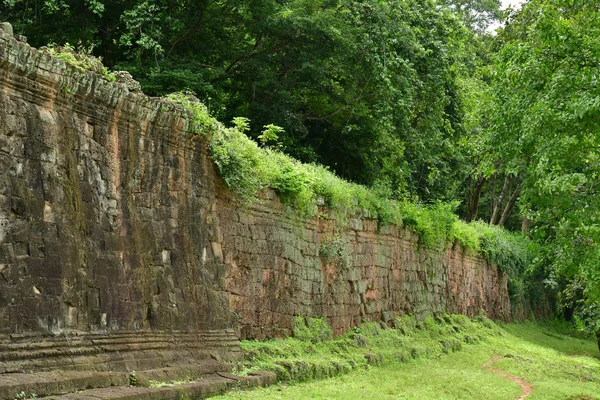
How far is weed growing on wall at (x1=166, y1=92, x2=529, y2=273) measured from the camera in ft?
38.9

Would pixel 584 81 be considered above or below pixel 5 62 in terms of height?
above

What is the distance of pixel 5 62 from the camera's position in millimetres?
7660

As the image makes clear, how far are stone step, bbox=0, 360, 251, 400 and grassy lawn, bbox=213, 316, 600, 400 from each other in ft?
2.52

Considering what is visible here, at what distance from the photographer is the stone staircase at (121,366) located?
727 centimetres

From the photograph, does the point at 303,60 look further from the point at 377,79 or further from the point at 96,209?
the point at 96,209

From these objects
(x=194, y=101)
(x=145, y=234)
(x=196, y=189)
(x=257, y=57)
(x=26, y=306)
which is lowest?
(x=26, y=306)

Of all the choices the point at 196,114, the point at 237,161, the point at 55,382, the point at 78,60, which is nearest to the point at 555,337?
the point at 237,161

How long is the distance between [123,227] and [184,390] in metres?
2.01

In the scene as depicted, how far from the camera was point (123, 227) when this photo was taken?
9461 mm

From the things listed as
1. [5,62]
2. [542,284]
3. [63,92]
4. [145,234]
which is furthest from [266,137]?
[542,284]

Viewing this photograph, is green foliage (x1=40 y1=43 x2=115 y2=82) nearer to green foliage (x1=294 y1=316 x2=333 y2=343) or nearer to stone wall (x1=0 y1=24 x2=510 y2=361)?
stone wall (x1=0 y1=24 x2=510 y2=361)

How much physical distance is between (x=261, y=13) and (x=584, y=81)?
9.46 m

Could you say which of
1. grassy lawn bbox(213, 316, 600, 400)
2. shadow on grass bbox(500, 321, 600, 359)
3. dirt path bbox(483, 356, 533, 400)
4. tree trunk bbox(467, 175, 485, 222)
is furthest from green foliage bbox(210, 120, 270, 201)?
tree trunk bbox(467, 175, 485, 222)

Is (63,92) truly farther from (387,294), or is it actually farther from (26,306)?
(387,294)
